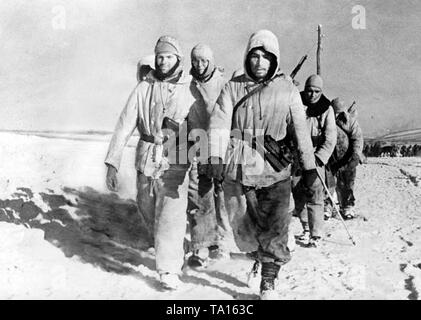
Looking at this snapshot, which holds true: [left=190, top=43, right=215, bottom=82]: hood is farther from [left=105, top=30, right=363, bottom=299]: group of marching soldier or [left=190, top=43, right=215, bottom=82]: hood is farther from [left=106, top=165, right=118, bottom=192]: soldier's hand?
[left=106, top=165, right=118, bottom=192]: soldier's hand

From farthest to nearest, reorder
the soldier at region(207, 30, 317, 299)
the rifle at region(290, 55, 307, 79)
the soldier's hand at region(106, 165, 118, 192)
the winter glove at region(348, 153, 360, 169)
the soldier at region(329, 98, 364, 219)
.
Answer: the rifle at region(290, 55, 307, 79), the winter glove at region(348, 153, 360, 169), the soldier at region(329, 98, 364, 219), the soldier's hand at region(106, 165, 118, 192), the soldier at region(207, 30, 317, 299)

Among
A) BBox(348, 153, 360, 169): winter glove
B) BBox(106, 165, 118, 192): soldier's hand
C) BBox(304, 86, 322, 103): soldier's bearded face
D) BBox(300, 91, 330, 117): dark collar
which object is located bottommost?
BBox(348, 153, 360, 169): winter glove

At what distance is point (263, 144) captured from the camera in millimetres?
4137

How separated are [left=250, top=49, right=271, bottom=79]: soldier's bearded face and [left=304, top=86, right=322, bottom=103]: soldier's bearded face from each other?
2.06m

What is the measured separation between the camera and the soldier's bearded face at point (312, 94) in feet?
20.0

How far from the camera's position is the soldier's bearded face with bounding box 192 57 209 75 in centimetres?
514

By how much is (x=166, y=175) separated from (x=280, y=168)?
40.0 inches

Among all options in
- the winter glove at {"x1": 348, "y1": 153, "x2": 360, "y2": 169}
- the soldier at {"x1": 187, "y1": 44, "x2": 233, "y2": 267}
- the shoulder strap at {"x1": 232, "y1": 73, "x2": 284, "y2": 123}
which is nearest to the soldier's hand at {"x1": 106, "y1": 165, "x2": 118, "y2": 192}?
the soldier at {"x1": 187, "y1": 44, "x2": 233, "y2": 267}

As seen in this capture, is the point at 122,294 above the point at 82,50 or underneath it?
underneath

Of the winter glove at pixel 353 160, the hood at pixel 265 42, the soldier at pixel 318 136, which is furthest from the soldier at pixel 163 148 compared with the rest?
the winter glove at pixel 353 160
